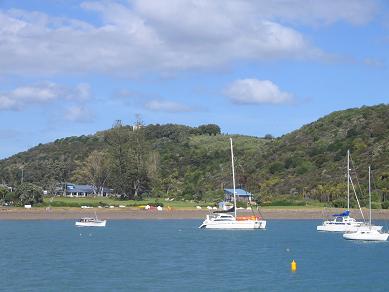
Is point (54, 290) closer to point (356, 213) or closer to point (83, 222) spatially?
point (83, 222)

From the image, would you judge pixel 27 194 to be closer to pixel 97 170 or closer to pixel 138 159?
pixel 138 159

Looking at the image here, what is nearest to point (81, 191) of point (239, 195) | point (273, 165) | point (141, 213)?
point (273, 165)

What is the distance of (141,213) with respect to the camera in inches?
4328

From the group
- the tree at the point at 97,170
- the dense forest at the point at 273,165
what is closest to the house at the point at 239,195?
A: the dense forest at the point at 273,165

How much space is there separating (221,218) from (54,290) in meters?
50.2

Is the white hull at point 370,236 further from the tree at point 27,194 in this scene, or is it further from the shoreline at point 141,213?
the tree at point 27,194

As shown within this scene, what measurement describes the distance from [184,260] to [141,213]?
53293 mm

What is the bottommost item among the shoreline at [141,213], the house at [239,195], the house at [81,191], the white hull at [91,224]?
the white hull at [91,224]

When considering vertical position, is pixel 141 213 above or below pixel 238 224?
above

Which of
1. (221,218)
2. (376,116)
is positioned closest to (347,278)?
(221,218)

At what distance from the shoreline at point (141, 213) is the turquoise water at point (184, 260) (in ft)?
51.1

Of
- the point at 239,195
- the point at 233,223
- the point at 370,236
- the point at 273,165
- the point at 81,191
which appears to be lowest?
the point at 370,236

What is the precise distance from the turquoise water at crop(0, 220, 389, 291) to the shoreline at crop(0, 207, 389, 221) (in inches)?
613

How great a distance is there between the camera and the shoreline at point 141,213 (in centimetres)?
10612
